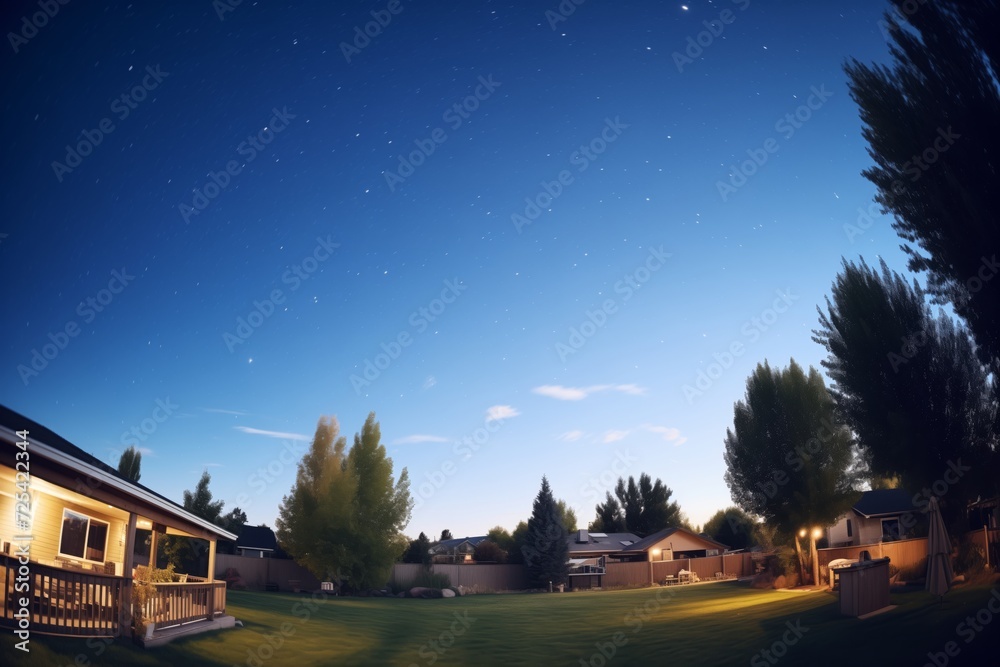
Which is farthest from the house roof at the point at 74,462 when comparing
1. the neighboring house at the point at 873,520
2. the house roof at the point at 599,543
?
the house roof at the point at 599,543

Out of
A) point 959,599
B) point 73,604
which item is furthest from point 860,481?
point 73,604

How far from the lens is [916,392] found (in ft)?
73.7

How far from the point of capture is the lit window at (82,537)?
20.3 meters

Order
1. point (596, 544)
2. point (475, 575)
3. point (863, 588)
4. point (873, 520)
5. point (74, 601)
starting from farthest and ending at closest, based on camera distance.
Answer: point (596, 544) → point (475, 575) → point (873, 520) → point (863, 588) → point (74, 601)

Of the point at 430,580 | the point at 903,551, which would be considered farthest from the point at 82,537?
the point at 430,580

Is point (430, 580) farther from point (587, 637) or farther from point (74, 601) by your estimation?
point (74, 601)

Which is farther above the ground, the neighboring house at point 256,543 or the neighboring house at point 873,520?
the neighboring house at point 873,520

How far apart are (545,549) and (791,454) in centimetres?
2553

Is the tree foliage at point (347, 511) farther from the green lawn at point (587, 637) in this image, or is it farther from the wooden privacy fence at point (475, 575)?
the green lawn at point (587, 637)

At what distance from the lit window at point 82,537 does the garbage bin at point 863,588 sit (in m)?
21.8

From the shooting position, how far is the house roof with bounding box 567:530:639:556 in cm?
6556

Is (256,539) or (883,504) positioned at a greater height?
A: (883,504)

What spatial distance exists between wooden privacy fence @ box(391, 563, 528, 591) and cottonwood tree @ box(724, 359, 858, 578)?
22909 mm

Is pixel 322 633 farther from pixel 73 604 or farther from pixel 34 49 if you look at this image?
pixel 34 49
